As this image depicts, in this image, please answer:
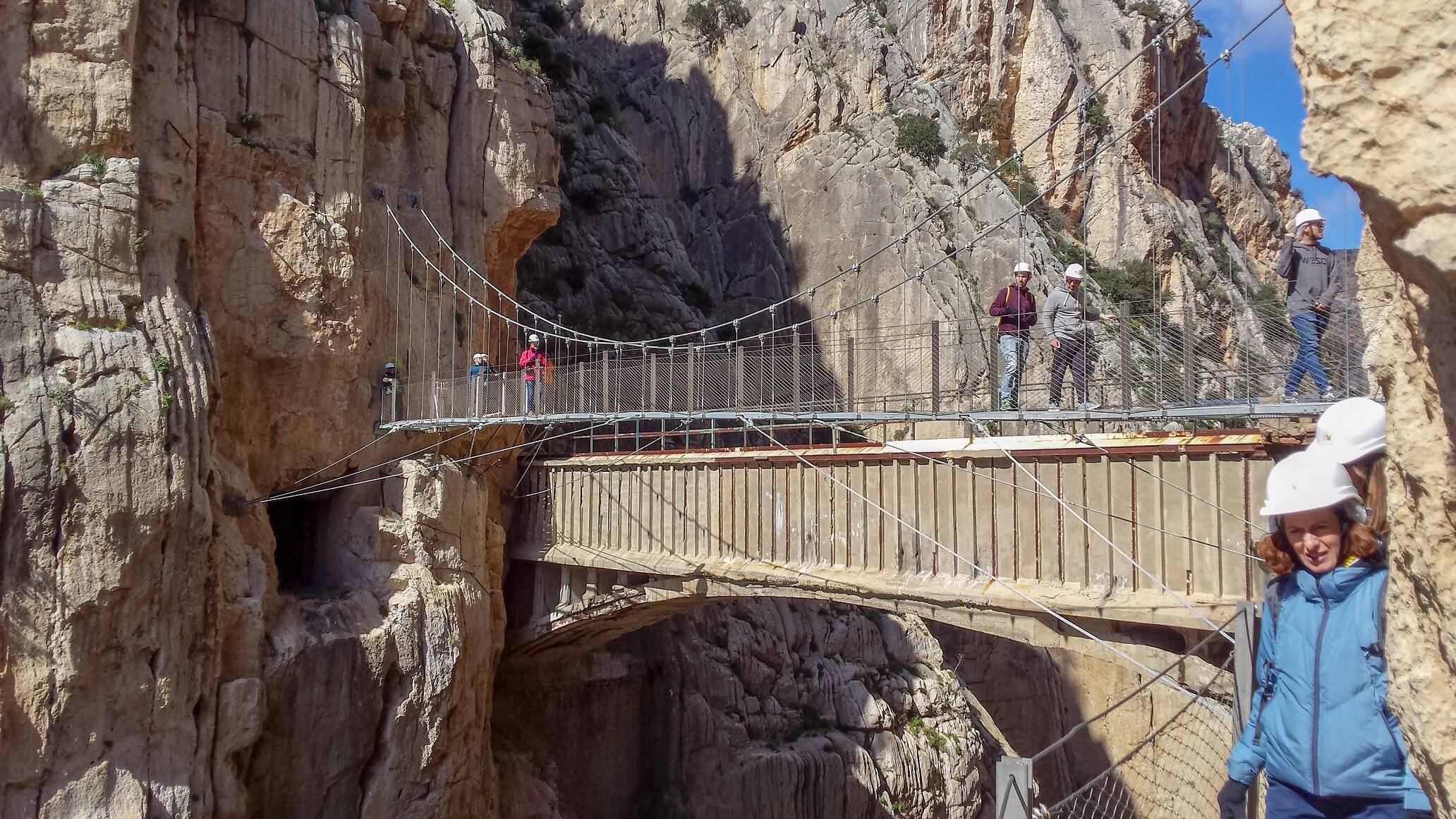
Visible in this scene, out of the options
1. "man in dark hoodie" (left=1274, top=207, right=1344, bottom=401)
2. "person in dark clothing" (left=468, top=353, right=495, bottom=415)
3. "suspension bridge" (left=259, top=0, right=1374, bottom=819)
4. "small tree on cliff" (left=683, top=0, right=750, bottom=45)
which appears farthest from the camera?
"small tree on cliff" (left=683, top=0, right=750, bottom=45)

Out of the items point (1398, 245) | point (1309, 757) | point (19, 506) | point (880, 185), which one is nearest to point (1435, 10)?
point (1398, 245)

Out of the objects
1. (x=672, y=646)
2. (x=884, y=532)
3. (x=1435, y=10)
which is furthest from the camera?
(x=672, y=646)

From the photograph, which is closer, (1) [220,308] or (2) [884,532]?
(2) [884,532]

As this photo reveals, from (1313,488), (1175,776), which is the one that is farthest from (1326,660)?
(1175,776)

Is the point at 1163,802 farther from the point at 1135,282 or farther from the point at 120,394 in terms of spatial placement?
the point at 120,394

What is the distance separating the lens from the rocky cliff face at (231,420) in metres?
7.97

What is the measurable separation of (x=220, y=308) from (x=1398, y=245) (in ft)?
36.1

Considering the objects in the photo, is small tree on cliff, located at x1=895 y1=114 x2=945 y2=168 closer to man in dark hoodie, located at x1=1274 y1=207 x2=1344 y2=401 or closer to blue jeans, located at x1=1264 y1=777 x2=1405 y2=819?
man in dark hoodie, located at x1=1274 y1=207 x2=1344 y2=401

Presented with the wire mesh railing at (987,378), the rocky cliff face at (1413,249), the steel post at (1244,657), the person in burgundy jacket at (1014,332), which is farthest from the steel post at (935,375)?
the rocky cliff face at (1413,249)

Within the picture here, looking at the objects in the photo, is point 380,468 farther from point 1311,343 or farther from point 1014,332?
point 1311,343

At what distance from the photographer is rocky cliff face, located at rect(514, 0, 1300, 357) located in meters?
21.5

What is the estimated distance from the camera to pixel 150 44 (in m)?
9.52

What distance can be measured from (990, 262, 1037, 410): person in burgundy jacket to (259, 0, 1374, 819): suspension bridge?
98mm

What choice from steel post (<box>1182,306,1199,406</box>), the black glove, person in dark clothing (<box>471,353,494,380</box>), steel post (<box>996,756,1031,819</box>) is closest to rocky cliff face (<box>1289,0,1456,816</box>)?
the black glove
